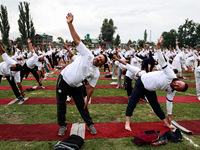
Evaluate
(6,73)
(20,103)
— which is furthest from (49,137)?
(6,73)

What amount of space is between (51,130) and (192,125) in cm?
380

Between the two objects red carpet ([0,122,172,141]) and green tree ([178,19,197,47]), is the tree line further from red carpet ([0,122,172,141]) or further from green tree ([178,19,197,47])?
red carpet ([0,122,172,141])

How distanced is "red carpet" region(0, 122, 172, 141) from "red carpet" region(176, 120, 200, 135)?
63 cm

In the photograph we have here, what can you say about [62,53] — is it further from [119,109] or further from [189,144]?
[189,144]

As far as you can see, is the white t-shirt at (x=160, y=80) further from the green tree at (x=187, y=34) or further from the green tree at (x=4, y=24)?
the green tree at (x=187, y=34)

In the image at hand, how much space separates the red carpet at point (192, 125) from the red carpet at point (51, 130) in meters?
0.63

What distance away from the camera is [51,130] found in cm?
364

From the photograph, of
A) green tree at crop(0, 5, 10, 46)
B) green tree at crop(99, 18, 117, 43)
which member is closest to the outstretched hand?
green tree at crop(0, 5, 10, 46)

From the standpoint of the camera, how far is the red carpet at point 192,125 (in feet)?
12.1

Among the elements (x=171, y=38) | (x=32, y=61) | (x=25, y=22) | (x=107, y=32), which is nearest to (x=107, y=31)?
(x=107, y=32)

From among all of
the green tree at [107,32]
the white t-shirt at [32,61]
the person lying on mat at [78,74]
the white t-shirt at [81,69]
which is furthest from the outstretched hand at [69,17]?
the green tree at [107,32]

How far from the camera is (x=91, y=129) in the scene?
3473 mm

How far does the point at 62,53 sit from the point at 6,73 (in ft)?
49.6

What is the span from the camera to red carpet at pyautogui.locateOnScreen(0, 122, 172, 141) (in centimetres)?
334
